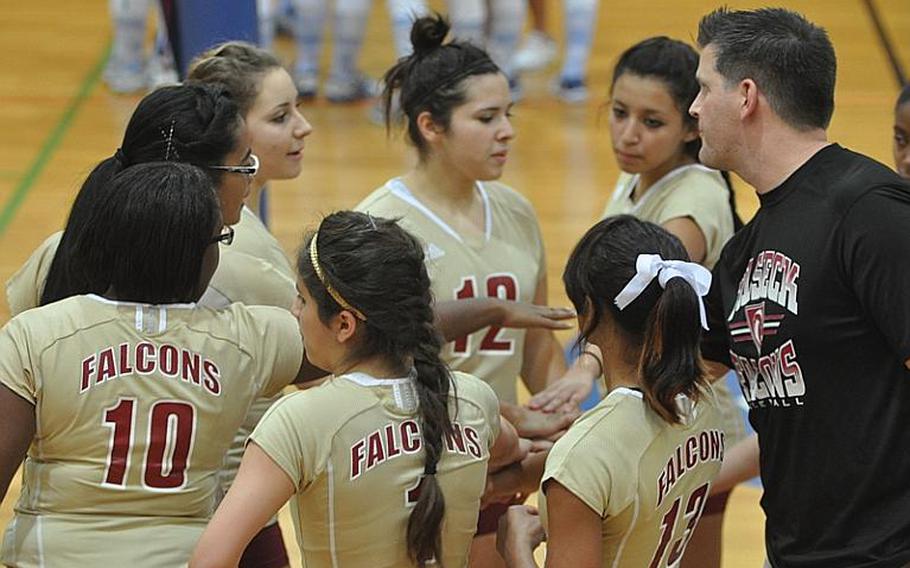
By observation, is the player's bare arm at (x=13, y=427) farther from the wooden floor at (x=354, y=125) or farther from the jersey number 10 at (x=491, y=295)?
the wooden floor at (x=354, y=125)

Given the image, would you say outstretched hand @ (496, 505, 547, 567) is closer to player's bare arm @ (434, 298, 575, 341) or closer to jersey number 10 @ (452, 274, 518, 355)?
player's bare arm @ (434, 298, 575, 341)

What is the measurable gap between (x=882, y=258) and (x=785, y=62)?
40 centimetres

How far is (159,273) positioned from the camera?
94.0 inches

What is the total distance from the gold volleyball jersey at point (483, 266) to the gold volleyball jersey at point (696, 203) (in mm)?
242

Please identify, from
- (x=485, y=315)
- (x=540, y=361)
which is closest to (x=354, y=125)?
(x=540, y=361)

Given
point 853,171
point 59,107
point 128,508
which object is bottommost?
point 59,107

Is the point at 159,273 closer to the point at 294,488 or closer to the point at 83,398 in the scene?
the point at 83,398

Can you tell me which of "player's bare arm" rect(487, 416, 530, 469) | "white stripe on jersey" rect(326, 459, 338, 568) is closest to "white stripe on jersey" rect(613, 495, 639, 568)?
"player's bare arm" rect(487, 416, 530, 469)

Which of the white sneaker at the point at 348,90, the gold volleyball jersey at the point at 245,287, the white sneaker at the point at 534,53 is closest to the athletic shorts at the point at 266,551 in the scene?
the gold volleyball jersey at the point at 245,287

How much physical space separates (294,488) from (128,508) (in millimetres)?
328

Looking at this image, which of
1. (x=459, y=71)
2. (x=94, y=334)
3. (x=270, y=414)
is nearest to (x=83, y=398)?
(x=94, y=334)

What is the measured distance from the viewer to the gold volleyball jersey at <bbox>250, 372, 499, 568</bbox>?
224 cm

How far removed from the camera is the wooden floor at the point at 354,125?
692 cm

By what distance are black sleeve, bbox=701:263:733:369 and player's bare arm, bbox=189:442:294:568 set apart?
2.93 ft
